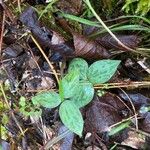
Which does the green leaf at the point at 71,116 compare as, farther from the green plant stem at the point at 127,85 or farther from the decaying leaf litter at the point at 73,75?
the green plant stem at the point at 127,85

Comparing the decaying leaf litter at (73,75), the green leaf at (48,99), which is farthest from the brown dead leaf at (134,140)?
the green leaf at (48,99)

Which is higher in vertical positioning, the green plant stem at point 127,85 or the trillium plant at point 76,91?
the trillium plant at point 76,91

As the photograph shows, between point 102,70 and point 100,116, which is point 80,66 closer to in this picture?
point 102,70

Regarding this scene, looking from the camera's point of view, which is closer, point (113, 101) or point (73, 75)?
point (73, 75)

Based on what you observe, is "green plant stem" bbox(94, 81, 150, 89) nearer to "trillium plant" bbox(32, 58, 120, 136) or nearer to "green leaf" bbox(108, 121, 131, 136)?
"trillium plant" bbox(32, 58, 120, 136)

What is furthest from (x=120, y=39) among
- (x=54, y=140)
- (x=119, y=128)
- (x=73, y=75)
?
(x=54, y=140)

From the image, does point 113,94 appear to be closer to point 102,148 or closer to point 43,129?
point 102,148

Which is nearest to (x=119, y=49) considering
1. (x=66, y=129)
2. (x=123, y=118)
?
(x=123, y=118)

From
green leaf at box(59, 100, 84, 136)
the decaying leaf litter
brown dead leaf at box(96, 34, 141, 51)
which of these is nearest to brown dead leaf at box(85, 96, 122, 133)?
the decaying leaf litter
